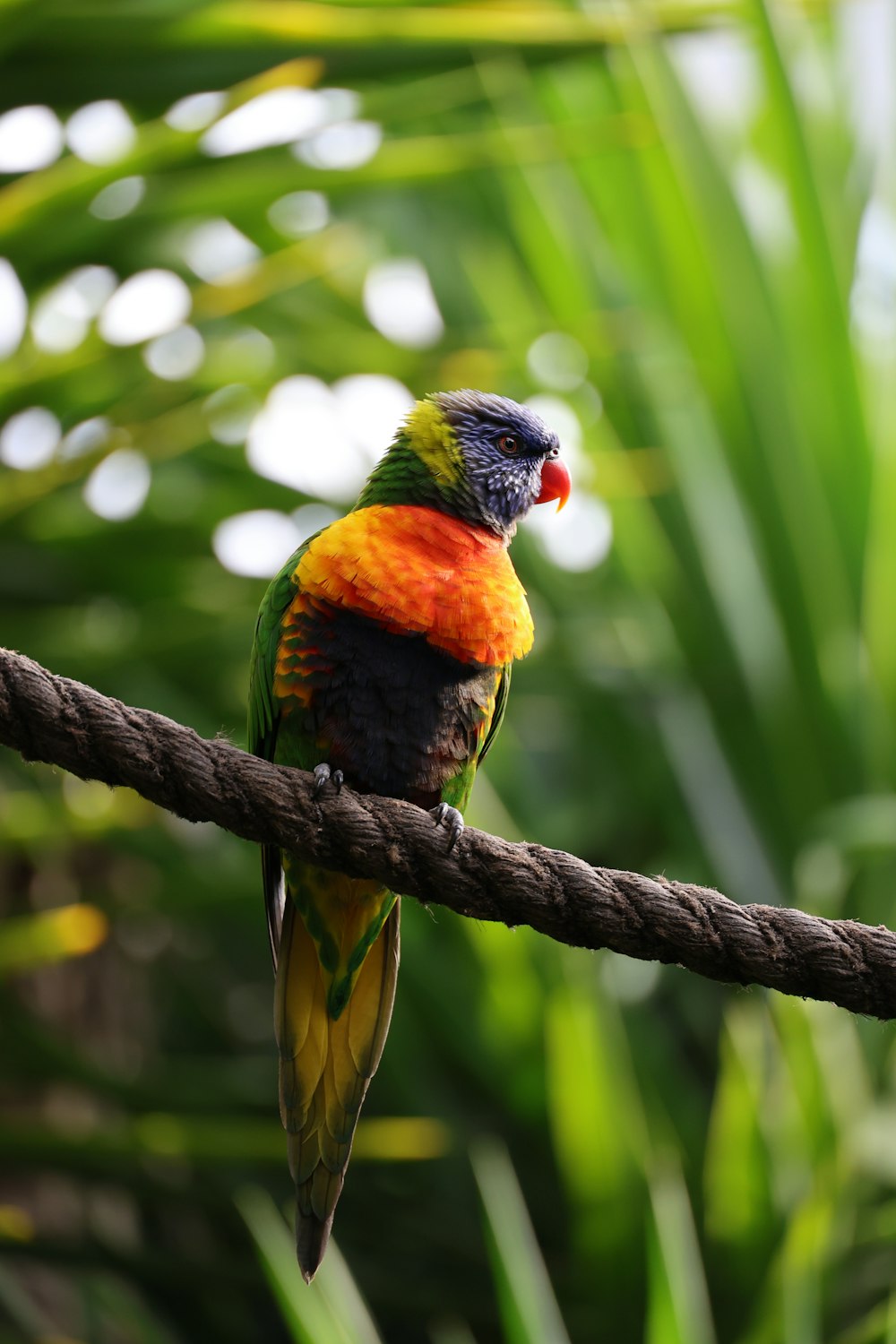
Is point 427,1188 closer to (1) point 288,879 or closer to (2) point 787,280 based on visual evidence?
(1) point 288,879

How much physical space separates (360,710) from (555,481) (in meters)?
1.07

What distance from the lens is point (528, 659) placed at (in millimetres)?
3703

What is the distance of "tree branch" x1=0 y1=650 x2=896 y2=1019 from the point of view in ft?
5.20

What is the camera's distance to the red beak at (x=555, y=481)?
311 cm

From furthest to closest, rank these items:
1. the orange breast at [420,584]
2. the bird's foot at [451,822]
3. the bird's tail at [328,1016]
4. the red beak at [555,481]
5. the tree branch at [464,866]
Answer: the red beak at [555,481] → the bird's tail at [328,1016] → the orange breast at [420,584] → the bird's foot at [451,822] → the tree branch at [464,866]

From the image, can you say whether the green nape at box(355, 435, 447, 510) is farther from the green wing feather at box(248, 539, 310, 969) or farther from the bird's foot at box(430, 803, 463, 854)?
the bird's foot at box(430, 803, 463, 854)

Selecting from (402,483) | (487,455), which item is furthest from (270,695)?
(487,455)

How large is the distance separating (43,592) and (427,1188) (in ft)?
7.04

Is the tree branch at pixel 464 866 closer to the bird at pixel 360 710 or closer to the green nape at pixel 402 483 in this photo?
the bird at pixel 360 710

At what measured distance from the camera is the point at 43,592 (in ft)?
11.9

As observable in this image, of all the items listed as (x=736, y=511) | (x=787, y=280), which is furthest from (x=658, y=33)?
(x=736, y=511)

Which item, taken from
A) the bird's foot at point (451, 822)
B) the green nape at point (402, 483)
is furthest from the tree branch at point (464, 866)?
the green nape at point (402, 483)

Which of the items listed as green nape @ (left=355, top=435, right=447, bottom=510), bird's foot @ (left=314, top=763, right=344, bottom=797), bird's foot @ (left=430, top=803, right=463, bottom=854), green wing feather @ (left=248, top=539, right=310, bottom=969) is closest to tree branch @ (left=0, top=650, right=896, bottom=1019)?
bird's foot @ (left=430, top=803, right=463, bottom=854)

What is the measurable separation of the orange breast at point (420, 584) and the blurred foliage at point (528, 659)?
0.81m
